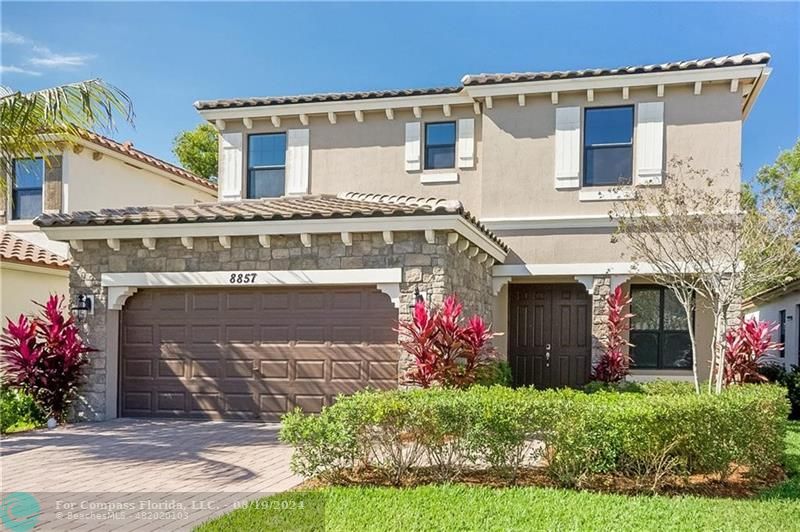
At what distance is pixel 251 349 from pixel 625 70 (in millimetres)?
9060

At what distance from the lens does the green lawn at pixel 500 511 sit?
556cm

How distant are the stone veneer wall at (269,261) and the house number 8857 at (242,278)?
110 mm

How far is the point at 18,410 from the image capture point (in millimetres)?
10938

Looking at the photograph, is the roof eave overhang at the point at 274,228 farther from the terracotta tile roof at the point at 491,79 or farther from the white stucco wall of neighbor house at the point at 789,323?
the white stucco wall of neighbor house at the point at 789,323

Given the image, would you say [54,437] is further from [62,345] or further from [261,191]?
[261,191]

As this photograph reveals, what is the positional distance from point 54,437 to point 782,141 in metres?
28.3

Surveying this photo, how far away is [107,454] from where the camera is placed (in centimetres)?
855

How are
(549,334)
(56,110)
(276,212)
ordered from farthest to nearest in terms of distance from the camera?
(549,334)
(276,212)
(56,110)

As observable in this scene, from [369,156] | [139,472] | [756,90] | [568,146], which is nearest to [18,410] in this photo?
[139,472]

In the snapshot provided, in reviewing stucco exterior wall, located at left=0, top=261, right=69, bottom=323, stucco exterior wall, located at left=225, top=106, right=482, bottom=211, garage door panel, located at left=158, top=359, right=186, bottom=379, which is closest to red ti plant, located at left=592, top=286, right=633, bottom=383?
stucco exterior wall, located at left=225, top=106, right=482, bottom=211

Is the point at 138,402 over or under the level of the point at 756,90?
under

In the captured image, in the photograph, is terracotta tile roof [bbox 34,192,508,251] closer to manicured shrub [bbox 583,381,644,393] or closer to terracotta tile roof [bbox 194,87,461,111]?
terracotta tile roof [bbox 194,87,461,111]

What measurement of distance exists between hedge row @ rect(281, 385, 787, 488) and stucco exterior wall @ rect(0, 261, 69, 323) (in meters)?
9.60

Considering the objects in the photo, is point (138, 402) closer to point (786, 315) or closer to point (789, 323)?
point (789, 323)
